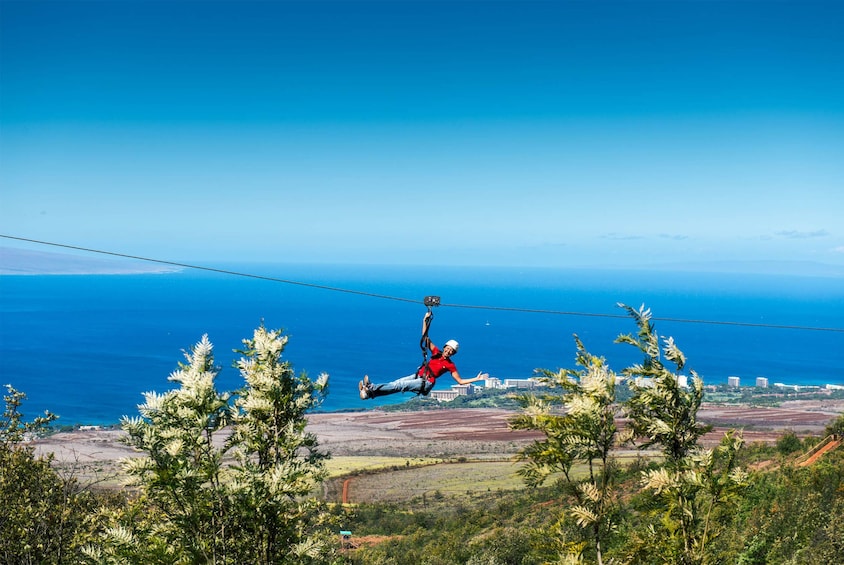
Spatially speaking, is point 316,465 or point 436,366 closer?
point 316,465

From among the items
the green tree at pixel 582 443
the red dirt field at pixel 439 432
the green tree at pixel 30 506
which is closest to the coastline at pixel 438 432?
the red dirt field at pixel 439 432

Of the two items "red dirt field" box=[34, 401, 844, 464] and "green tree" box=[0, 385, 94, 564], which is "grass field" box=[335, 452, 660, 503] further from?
"green tree" box=[0, 385, 94, 564]

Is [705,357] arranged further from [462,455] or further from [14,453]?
[14,453]

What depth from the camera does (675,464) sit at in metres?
6.41

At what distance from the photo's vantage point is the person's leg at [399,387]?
9867 millimetres

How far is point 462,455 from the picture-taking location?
65.3 m

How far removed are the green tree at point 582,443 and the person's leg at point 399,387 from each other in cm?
358

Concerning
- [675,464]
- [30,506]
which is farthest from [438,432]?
[675,464]

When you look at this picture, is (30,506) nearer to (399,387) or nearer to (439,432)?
(399,387)

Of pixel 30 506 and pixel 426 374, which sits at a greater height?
pixel 426 374

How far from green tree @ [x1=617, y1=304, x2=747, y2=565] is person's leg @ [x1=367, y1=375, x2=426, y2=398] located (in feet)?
13.3

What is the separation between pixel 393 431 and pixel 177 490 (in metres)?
79.9

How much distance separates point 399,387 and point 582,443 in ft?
14.4

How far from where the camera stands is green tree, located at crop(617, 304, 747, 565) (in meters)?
6.11
